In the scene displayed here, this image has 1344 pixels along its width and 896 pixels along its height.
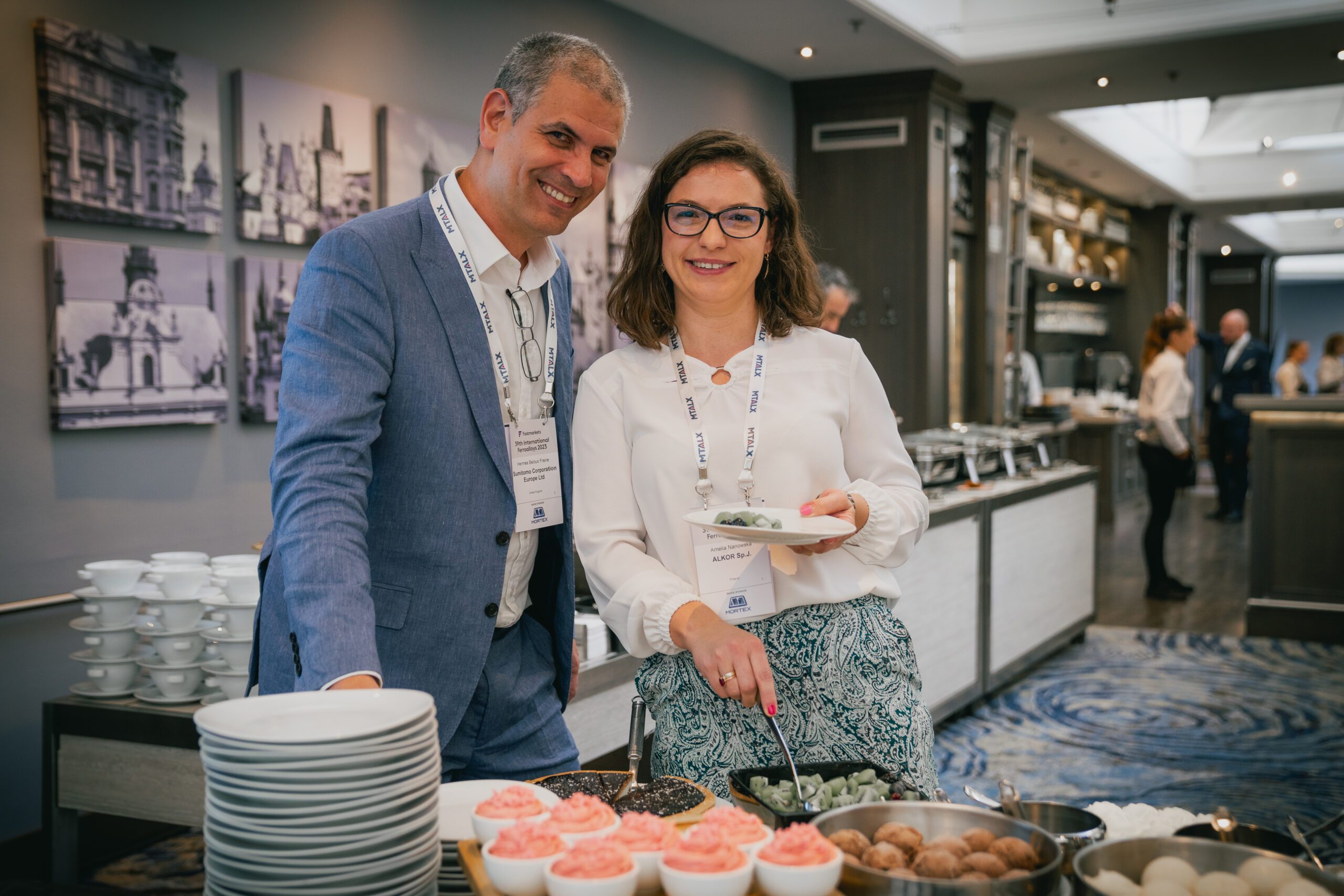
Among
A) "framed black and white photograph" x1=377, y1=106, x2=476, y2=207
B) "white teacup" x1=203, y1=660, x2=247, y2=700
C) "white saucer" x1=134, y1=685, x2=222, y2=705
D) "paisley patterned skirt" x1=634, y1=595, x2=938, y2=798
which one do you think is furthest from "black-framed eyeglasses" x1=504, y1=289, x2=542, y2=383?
"framed black and white photograph" x1=377, y1=106, x2=476, y2=207

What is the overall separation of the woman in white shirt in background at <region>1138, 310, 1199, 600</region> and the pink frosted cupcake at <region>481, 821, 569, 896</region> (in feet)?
22.0

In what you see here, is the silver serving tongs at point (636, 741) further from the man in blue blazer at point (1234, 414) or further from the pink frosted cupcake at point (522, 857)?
the man in blue blazer at point (1234, 414)

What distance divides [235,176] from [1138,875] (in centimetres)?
349

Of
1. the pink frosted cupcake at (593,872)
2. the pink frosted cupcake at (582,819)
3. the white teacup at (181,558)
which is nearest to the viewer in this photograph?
the pink frosted cupcake at (593,872)

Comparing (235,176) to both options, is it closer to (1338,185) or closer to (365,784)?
(365,784)

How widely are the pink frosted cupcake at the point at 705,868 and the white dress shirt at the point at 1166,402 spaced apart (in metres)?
6.61

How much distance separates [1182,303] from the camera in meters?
14.6

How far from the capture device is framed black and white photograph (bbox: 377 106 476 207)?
4270 mm

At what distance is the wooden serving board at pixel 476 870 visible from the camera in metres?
0.90

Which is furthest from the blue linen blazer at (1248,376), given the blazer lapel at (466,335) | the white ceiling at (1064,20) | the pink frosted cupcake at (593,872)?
the pink frosted cupcake at (593,872)

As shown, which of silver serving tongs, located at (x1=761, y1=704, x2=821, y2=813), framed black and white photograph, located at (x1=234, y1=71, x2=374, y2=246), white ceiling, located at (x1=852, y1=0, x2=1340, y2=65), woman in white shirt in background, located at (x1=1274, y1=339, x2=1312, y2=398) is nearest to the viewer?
silver serving tongs, located at (x1=761, y1=704, x2=821, y2=813)

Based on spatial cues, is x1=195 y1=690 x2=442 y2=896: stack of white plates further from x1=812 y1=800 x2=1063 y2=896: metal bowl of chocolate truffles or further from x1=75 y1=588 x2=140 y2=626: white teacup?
x1=75 y1=588 x2=140 y2=626: white teacup

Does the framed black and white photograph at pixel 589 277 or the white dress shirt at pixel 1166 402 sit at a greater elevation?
the framed black and white photograph at pixel 589 277

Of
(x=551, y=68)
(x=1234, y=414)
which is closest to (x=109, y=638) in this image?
(x=551, y=68)
